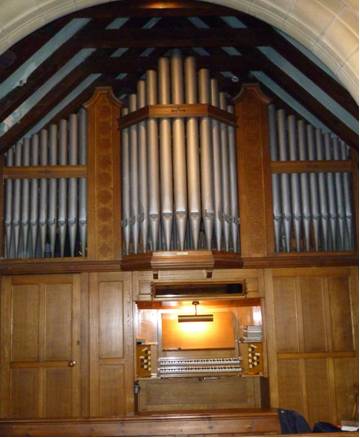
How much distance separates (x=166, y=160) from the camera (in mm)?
8086

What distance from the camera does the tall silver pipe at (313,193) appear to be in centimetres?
838

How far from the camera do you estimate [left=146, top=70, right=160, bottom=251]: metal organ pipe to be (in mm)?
7918

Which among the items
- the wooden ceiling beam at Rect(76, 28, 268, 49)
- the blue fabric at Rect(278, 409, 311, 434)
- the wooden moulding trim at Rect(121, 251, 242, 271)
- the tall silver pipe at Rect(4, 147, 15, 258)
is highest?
the wooden ceiling beam at Rect(76, 28, 268, 49)

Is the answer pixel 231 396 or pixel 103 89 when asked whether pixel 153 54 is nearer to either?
pixel 103 89

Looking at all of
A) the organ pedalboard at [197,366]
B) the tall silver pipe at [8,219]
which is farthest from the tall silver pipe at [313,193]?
the tall silver pipe at [8,219]

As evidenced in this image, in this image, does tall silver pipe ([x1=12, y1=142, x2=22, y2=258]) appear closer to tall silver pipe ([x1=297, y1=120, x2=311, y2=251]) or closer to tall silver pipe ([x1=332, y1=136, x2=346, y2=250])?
tall silver pipe ([x1=297, y1=120, x2=311, y2=251])

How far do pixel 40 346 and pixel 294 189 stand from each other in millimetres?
3727

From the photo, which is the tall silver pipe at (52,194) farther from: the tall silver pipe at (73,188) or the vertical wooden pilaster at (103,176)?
the vertical wooden pilaster at (103,176)

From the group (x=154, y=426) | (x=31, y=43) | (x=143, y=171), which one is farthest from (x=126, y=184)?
(x=154, y=426)

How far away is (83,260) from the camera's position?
27.2ft

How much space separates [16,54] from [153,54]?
2389 mm

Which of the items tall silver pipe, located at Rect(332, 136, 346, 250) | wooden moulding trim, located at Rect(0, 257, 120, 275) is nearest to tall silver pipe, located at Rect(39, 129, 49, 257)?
wooden moulding trim, located at Rect(0, 257, 120, 275)

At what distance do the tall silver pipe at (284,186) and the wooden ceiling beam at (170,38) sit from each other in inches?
45.4

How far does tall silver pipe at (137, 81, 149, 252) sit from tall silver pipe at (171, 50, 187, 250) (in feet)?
1.20
